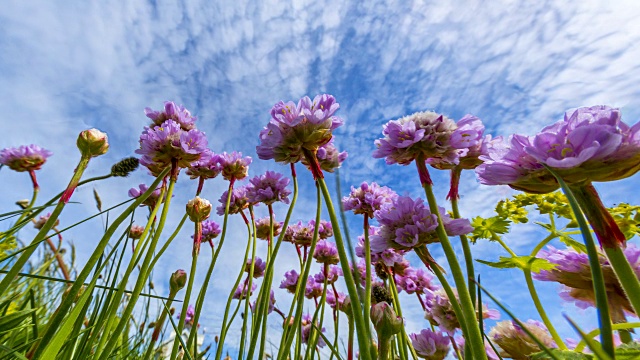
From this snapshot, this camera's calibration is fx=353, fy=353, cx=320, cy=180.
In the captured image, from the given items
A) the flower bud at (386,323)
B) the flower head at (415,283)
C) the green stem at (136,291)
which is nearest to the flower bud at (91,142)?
the green stem at (136,291)

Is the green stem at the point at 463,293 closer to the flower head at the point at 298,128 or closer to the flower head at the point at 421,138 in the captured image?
the flower head at the point at 421,138

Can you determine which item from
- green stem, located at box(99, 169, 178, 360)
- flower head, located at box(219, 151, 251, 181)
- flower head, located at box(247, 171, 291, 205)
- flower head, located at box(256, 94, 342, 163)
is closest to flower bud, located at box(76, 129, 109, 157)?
green stem, located at box(99, 169, 178, 360)

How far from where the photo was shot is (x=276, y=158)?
906mm

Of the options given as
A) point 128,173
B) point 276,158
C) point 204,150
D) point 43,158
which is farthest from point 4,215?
point 43,158

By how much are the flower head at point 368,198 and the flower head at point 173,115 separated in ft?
2.28

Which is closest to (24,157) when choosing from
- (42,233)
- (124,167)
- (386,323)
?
(124,167)

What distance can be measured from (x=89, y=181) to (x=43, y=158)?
127 cm

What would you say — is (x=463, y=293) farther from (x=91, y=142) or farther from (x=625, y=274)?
(x=91, y=142)

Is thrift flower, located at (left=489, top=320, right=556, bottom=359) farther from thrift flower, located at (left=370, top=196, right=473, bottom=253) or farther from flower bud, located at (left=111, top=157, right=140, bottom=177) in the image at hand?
flower bud, located at (left=111, top=157, right=140, bottom=177)

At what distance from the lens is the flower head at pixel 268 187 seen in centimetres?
174

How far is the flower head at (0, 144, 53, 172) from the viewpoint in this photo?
1854mm

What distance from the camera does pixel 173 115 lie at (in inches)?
53.9

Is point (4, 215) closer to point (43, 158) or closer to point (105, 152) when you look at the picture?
point (105, 152)

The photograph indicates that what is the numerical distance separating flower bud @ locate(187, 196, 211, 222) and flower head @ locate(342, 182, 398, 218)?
0.52 meters
